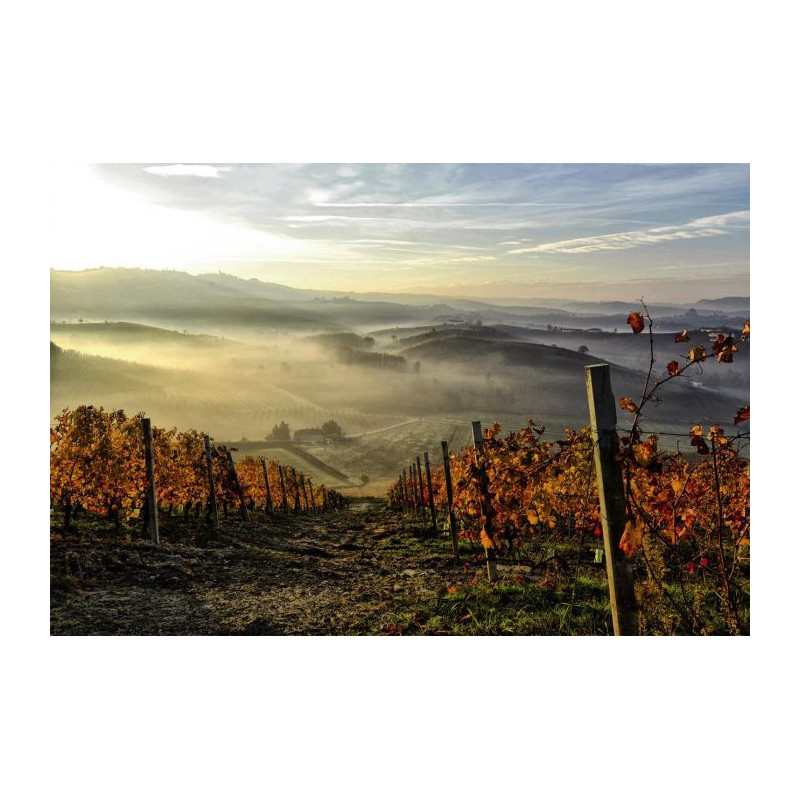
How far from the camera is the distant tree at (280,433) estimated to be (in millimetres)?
4129

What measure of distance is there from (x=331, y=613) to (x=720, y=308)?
3.08 m

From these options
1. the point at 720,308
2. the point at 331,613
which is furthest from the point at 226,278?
the point at 720,308

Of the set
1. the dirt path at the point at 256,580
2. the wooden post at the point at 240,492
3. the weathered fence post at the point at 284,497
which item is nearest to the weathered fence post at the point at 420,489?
the dirt path at the point at 256,580

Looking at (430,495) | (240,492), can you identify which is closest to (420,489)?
(430,495)

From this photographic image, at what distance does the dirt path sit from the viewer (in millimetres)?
3850

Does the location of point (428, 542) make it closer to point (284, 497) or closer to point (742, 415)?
point (284, 497)

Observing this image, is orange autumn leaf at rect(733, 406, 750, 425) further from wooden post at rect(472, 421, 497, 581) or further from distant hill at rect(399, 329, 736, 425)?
wooden post at rect(472, 421, 497, 581)

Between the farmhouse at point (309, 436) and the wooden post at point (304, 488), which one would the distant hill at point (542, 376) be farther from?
the wooden post at point (304, 488)

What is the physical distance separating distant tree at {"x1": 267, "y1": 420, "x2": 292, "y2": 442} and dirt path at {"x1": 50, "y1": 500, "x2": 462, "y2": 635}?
0.69 meters

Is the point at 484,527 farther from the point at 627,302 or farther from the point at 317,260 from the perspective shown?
the point at 317,260

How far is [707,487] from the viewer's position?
13.6ft

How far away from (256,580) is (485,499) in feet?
5.14

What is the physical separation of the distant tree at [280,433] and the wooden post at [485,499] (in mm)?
1205

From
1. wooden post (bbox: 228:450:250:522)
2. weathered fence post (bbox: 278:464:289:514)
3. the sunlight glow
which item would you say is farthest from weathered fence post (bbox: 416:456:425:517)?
the sunlight glow
